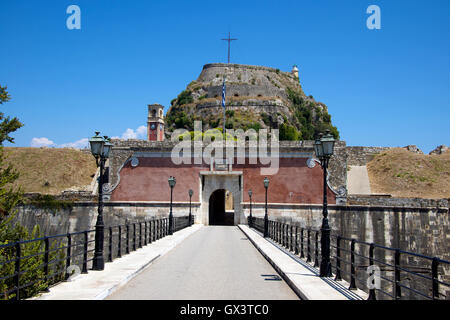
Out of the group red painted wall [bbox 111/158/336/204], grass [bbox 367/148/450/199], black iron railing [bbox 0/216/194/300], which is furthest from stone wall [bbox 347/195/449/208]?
black iron railing [bbox 0/216/194/300]

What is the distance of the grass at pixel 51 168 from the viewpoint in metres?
40.6

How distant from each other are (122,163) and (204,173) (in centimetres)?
693

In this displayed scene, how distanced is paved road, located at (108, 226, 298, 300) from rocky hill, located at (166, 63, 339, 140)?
176 ft

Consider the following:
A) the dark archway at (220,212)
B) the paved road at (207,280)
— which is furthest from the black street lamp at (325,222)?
the dark archway at (220,212)

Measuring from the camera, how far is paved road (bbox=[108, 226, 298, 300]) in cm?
786

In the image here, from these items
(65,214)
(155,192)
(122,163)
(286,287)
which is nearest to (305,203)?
(155,192)

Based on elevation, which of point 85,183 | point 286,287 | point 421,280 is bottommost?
point 421,280

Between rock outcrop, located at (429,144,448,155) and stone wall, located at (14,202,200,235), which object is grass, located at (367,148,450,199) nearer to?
rock outcrop, located at (429,144,448,155)

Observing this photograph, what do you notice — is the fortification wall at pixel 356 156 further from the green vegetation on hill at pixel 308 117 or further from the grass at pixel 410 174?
the green vegetation on hill at pixel 308 117

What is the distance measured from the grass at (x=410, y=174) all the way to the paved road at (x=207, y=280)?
31.8 metres

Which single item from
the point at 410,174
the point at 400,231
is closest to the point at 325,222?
the point at 400,231
